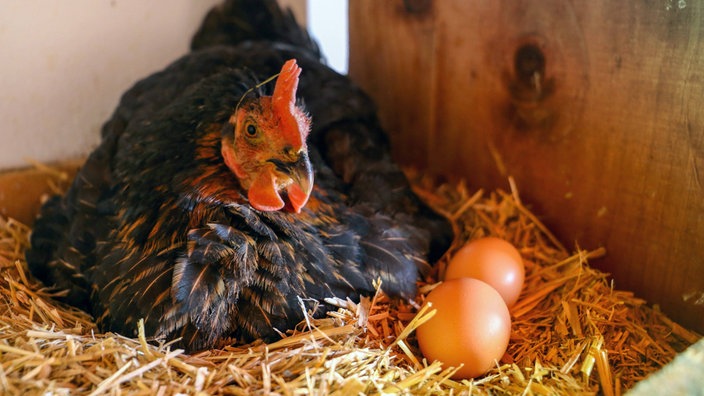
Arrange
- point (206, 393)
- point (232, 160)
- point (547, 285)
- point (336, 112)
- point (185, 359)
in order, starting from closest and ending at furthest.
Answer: point (206, 393)
point (185, 359)
point (232, 160)
point (547, 285)
point (336, 112)

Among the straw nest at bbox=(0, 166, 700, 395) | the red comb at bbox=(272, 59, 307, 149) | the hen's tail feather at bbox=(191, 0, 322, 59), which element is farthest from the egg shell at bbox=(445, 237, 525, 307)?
the hen's tail feather at bbox=(191, 0, 322, 59)

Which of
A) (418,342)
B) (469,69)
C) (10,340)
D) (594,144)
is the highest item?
(469,69)

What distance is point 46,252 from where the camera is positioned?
1990mm

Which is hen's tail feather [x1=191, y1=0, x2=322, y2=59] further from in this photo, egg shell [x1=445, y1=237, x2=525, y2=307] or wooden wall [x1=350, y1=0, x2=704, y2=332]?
egg shell [x1=445, y1=237, x2=525, y2=307]

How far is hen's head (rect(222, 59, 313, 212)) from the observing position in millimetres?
1476

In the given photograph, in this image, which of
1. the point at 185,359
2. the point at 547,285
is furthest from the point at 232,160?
the point at 547,285

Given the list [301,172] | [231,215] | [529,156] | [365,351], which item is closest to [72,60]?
[231,215]

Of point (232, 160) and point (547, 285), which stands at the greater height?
point (232, 160)

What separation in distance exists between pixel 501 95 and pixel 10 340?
1820 millimetres

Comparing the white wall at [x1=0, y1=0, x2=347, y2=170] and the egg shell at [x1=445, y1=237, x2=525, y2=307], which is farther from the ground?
the white wall at [x1=0, y1=0, x2=347, y2=170]

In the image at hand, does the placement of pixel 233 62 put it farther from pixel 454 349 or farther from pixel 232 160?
pixel 454 349

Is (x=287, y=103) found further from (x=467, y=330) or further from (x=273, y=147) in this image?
(x=467, y=330)

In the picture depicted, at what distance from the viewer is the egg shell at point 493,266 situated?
1793mm

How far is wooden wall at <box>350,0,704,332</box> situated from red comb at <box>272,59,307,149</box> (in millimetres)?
1004
